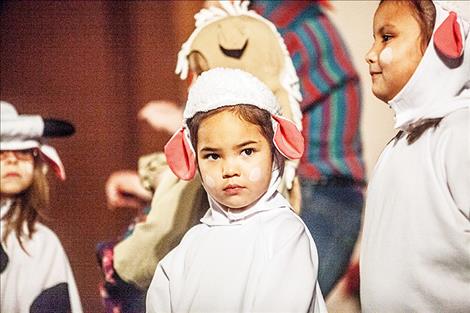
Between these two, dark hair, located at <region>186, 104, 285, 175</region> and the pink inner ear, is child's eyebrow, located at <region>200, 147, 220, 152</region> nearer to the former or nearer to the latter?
dark hair, located at <region>186, 104, 285, 175</region>

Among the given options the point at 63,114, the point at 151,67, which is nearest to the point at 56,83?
the point at 63,114

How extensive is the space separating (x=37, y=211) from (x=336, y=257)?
0.75m

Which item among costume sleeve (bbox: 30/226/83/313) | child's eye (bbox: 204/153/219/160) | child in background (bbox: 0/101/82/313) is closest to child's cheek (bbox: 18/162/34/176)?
child in background (bbox: 0/101/82/313)

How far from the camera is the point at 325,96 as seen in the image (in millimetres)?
1710

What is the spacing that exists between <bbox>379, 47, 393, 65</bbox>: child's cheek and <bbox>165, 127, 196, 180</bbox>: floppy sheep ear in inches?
16.9

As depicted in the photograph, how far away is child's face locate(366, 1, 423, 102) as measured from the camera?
1.47m

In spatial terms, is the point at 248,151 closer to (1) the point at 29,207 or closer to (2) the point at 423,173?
(2) the point at 423,173

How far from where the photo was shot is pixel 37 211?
185 centimetres

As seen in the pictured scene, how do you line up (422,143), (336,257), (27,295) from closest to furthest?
(422,143)
(336,257)
(27,295)

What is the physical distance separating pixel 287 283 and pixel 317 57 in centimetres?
56

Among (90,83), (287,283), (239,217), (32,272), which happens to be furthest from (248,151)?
(32,272)

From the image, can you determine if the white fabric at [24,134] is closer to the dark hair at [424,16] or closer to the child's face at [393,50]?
the child's face at [393,50]

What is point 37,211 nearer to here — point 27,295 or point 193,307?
point 27,295

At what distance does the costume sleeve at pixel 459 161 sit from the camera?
4.54 ft
